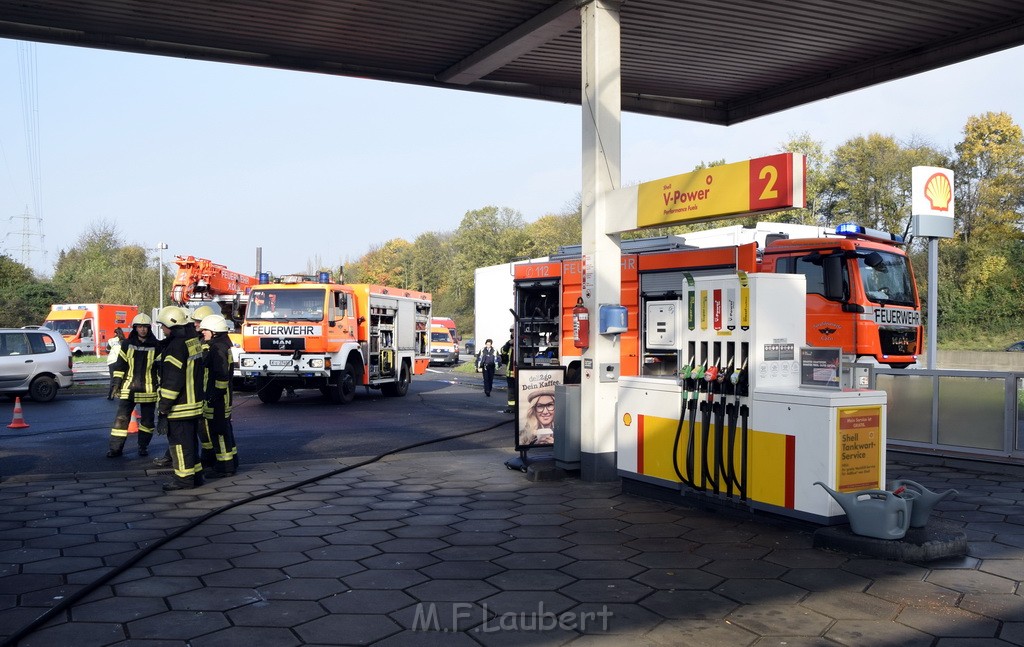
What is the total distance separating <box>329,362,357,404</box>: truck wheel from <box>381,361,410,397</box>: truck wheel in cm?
201

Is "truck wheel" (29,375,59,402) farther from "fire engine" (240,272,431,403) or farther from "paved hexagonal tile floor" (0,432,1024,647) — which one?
"paved hexagonal tile floor" (0,432,1024,647)

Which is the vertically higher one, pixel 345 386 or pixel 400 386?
pixel 345 386

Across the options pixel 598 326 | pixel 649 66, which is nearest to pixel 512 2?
pixel 649 66

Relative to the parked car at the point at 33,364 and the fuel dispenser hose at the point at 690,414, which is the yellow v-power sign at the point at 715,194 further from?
the parked car at the point at 33,364

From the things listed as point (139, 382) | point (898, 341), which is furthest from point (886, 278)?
point (139, 382)

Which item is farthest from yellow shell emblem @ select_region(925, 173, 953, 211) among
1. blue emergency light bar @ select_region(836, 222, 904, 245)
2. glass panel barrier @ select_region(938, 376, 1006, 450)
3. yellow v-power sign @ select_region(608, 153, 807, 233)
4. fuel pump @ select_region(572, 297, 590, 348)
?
fuel pump @ select_region(572, 297, 590, 348)

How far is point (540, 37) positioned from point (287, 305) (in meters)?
9.43

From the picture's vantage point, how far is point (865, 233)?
1325cm

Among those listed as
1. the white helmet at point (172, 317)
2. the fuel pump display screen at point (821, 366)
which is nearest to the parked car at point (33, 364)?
the white helmet at point (172, 317)

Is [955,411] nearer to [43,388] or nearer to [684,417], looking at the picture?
[684,417]

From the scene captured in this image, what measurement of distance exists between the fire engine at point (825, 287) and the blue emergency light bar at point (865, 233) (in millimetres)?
17

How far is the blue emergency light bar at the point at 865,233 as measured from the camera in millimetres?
13098

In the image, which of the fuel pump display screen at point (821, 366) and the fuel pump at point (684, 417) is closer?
the fuel pump display screen at point (821, 366)

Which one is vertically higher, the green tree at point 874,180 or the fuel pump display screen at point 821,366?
the green tree at point 874,180
